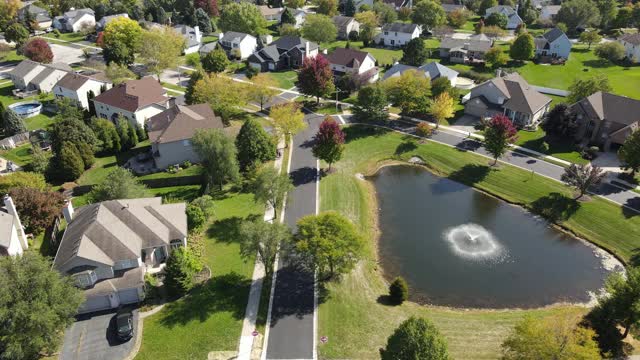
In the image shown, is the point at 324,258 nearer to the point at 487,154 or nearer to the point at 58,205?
the point at 58,205

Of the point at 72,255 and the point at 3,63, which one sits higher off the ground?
the point at 72,255

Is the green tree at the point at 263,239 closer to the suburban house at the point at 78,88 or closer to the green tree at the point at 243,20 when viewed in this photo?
the suburban house at the point at 78,88

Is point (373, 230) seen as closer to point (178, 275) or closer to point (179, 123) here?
point (178, 275)

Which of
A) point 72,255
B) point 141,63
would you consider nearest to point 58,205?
point 72,255

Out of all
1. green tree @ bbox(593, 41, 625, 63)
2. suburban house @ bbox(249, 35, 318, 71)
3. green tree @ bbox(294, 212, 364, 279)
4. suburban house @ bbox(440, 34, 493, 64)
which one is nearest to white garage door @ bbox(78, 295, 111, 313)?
green tree @ bbox(294, 212, 364, 279)

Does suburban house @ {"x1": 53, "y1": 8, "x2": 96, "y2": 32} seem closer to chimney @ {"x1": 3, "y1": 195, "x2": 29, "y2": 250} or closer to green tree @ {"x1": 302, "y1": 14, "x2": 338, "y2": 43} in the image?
green tree @ {"x1": 302, "y1": 14, "x2": 338, "y2": 43}

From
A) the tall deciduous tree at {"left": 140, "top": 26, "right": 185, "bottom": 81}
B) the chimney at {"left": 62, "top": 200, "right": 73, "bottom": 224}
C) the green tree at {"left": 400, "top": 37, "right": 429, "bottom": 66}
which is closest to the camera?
the chimney at {"left": 62, "top": 200, "right": 73, "bottom": 224}

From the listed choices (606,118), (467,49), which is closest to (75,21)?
(467,49)
